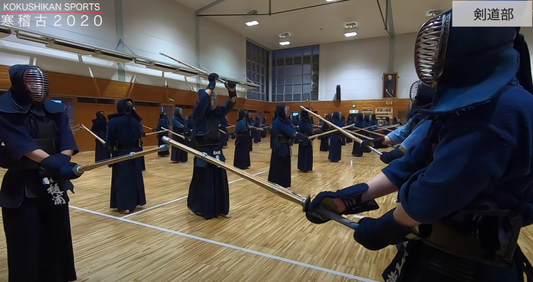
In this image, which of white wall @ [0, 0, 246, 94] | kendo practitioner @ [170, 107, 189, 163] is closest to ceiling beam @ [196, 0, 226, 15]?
white wall @ [0, 0, 246, 94]

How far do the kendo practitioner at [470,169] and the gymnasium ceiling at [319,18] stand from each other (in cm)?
1518

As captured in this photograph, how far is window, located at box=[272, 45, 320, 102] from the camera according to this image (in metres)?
22.4

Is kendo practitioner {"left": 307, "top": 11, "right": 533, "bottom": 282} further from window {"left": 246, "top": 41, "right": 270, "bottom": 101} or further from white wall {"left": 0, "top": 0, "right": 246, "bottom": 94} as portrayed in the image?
window {"left": 246, "top": 41, "right": 270, "bottom": 101}

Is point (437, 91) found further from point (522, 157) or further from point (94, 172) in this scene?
point (94, 172)

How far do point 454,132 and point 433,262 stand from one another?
51 centimetres

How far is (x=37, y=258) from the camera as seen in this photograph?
215 centimetres

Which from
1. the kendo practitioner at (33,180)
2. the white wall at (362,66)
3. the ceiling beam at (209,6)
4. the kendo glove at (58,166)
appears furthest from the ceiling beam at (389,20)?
the kendo glove at (58,166)

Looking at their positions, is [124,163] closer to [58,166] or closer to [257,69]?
[58,166]

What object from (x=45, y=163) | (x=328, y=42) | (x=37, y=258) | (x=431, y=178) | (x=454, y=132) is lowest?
(x=37, y=258)

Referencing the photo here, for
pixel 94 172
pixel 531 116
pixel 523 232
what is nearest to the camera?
pixel 531 116

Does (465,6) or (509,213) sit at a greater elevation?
(465,6)

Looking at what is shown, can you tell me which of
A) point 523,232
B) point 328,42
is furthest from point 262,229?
point 328,42

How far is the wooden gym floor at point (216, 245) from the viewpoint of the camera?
2.64 metres

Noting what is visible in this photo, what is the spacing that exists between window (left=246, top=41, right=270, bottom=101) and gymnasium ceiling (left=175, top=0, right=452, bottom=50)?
3.47 ft
